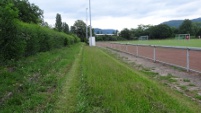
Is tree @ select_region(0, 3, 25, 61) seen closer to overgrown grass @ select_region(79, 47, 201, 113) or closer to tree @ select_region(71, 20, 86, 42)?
overgrown grass @ select_region(79, 47, 201, 113)

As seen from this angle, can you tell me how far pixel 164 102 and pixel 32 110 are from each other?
3.02m

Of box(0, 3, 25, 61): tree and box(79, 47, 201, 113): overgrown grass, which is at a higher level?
box(0, 3, 25, 61): tree

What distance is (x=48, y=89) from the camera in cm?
745

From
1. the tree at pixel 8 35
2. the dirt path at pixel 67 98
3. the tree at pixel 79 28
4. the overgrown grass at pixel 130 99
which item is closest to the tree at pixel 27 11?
the tree at pixel 8 35

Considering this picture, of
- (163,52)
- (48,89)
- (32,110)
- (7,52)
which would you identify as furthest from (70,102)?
(163,52)

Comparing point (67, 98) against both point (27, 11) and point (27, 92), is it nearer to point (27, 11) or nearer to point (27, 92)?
point (27, 92)

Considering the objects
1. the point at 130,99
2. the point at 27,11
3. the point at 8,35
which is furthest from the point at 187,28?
the point at 130,99

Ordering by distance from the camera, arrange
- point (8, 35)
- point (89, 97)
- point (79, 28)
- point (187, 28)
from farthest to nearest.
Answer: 1. point (187, 28)
2. point (79, 28)
3. point (8, 35)
4. point (89, 97)

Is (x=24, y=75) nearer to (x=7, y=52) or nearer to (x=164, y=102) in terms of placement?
(x=7, y=52)

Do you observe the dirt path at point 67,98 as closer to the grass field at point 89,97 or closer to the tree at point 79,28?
the grass field at point 89,97

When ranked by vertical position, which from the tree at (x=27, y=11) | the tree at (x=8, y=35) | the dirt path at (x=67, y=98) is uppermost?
the tree at (x=27, y=11)

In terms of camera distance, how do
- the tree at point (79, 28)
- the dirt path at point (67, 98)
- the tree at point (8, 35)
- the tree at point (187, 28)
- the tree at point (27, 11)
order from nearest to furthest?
the dirt path at point (67, 98) < the tree at point (8, 35) < the tree at point (27, 11) < the tree at point (79, 28) < the tree at point (187, 28)

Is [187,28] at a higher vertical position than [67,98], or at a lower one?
higher

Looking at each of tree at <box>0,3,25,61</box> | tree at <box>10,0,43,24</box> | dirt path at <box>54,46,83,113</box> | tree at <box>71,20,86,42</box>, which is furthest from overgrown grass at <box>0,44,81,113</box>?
tree at <box>71,20,86,42</box>
